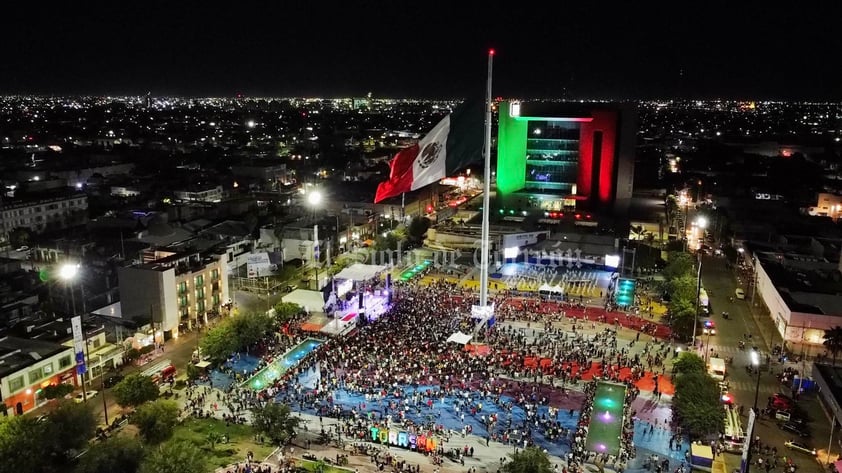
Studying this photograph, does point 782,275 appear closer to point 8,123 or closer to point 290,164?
point 290,164

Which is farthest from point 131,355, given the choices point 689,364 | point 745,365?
point 745,365

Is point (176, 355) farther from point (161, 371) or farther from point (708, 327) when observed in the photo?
point (708, 327)

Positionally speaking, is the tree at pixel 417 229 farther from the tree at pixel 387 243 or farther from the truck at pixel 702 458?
the truck at pixel 702 458

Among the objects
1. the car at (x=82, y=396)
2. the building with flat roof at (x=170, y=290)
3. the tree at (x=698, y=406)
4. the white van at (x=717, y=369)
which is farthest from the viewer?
the building with flat roof at (x=170, y=290)

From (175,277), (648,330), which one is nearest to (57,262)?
(175,277)

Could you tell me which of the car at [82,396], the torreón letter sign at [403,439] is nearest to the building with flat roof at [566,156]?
the torreón letter sign at [403,439]
